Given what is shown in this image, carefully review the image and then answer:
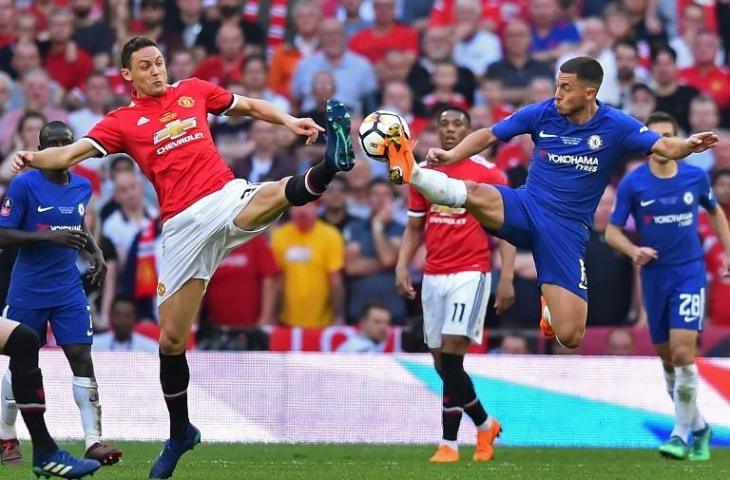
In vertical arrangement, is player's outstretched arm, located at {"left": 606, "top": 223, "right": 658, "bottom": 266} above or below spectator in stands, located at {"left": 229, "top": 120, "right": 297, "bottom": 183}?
below

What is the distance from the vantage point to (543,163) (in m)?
10.9

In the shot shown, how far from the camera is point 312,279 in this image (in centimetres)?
1636

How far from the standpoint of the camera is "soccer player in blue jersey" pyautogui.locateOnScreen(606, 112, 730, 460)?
12648mm

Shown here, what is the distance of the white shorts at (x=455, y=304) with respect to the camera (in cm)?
1239

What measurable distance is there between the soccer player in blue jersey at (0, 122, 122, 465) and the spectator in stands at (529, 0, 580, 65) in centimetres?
852

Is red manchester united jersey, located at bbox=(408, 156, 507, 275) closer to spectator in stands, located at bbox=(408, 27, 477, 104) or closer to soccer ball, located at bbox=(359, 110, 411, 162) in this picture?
soccer ball, located at bbox=(359, 110, 411, 162)

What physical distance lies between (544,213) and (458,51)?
831 cm

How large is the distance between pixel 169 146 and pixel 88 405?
2.36 meters

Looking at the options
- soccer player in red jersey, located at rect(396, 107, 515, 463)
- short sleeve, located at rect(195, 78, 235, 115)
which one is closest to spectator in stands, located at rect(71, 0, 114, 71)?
soccer player in red jersey, located at rect(396, 107, 515, 463)

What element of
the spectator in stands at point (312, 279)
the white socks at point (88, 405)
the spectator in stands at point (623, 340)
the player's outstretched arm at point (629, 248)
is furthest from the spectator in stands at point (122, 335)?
the player's outstretched arm at point (629, 248)

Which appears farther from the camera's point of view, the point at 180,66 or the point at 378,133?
the point at 180,66

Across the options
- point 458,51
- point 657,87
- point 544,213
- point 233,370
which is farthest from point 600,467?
point 458,51

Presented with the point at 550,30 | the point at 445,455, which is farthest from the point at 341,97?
the point at 445,455

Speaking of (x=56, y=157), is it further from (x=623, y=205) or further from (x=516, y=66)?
(x=516, y=66)
